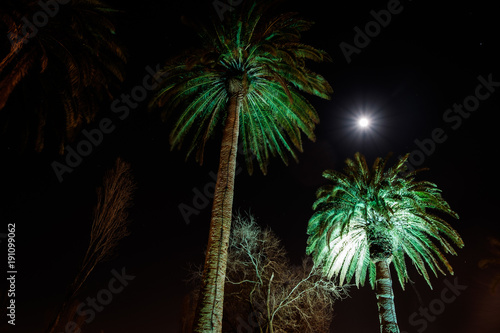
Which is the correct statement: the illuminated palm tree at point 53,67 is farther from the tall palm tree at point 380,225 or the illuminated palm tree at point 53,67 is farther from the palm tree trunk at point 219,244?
the tall palm tree at point 380,225

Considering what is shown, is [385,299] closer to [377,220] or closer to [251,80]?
[377,220]

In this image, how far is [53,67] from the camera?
9.97 meters

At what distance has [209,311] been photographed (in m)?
7.25

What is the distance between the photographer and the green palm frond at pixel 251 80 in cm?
1063

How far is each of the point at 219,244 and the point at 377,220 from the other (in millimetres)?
11144

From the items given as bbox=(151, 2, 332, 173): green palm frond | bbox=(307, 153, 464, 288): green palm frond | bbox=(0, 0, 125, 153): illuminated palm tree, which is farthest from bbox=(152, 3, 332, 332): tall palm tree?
bbox=(307, 153, 464, 288): green palm frond

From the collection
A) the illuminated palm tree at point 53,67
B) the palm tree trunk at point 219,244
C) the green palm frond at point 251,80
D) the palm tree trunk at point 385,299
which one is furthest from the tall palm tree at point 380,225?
the illuminated palm tree at point 53,67

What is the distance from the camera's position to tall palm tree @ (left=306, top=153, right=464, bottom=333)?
15.1m

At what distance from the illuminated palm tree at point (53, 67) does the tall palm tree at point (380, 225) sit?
13.1 metres

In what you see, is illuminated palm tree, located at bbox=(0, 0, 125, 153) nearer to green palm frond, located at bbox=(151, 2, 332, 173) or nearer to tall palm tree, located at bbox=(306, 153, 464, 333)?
green palm frond, located at bbox=(151, 2, 332, 173)

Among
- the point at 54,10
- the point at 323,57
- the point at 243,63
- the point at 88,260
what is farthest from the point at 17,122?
the point at 323,57

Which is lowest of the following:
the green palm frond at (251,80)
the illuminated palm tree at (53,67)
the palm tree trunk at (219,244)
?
the palm tree trunk at (219,244)

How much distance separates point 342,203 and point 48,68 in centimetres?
1542

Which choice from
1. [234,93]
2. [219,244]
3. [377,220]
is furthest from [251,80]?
[377,220]
